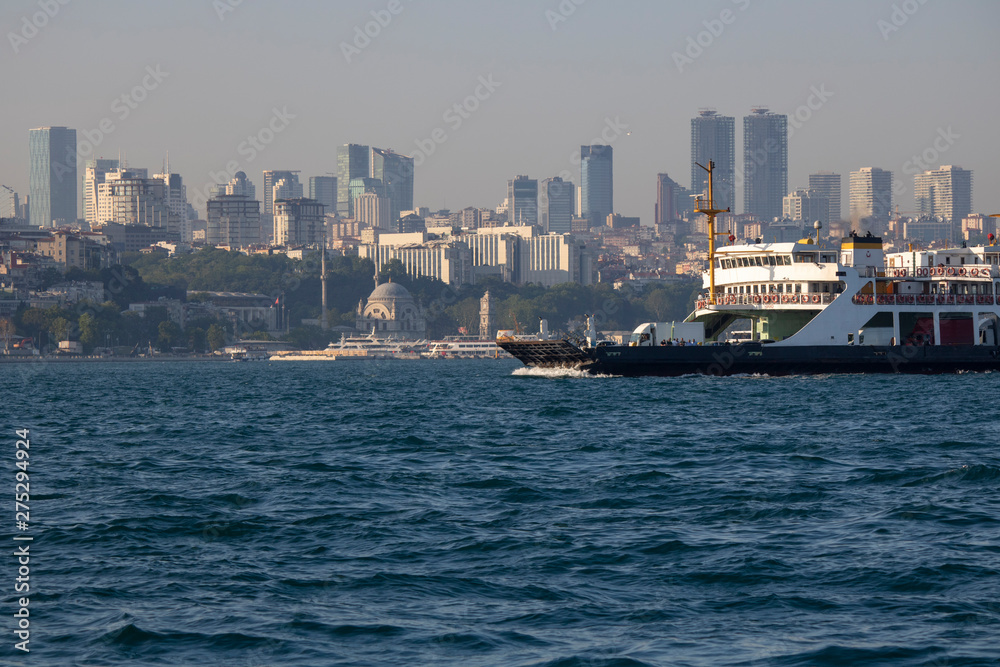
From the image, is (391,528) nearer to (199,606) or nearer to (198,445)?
(199,606)

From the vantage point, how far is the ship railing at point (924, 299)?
67.9 meters

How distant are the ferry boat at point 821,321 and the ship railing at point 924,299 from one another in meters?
0.06

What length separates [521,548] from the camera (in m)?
17.6

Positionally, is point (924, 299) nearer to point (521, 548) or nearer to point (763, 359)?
point (763, 359)

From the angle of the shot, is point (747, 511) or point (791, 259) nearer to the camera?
point (747, 511)

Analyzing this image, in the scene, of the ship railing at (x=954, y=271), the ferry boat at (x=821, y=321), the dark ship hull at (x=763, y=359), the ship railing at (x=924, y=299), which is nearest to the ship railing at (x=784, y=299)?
the ferry boat at (x=821, y=321)

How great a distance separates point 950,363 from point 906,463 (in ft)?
144

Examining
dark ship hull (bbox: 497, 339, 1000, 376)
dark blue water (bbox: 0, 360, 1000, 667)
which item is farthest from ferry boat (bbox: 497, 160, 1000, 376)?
dark blue water (bbox: 0, 360, 1000, 667)

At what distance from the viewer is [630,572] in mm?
16062

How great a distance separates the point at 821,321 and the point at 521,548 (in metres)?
51.3

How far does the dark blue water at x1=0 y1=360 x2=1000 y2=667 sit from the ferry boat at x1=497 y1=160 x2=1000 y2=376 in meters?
28.9

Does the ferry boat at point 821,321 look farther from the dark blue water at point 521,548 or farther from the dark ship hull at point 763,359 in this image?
the dark blue water at point 521,548

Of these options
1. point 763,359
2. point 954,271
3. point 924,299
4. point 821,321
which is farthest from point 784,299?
point 954,271

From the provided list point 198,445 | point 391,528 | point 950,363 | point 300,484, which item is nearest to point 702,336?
point 950,363
